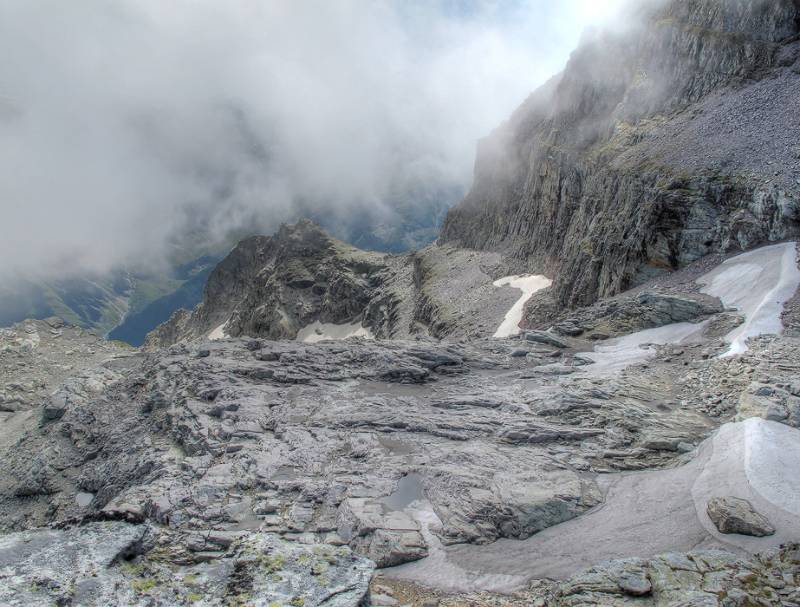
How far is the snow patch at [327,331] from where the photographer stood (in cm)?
10244

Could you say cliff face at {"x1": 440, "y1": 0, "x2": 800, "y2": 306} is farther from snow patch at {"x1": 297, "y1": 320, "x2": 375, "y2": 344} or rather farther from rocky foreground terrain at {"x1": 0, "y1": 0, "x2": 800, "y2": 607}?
snow patch at {"x1": 297, "y1": 320, "x2": 375, "y2": 344}

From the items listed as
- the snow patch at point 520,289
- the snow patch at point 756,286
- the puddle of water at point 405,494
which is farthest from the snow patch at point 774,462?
the snow patch at point 520,289

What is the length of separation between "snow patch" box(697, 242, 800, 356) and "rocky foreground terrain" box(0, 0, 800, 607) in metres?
0.22

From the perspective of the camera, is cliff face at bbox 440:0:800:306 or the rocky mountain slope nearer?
cliff face at bbox 440:0:800:306

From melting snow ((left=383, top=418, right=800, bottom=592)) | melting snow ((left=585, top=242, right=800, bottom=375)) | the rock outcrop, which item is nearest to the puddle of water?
melting snow ((left=383, top=418, right=800, bottom=592))

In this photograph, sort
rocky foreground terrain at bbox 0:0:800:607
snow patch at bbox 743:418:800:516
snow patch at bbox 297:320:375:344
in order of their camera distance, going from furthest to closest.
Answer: snow patch at bbox 297:320:375:344
snow patch at bbox 743:418:800:516
rocky foreground terrain at bbox 0:0:800:607

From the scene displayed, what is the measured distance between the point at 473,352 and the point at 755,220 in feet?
79.1

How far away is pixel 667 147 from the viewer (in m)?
50.6

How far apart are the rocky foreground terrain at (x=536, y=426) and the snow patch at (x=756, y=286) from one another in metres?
0.22

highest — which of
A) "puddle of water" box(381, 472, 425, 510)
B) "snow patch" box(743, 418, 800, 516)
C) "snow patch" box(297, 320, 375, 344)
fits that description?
"snow patch" box(743, 418, 800, 516)

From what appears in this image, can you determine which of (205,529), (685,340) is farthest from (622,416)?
(205,529)

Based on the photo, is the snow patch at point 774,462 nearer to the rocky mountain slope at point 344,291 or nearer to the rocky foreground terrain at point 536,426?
the rocky foreground terrain at point 536,426

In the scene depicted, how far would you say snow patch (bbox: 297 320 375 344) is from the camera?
102 meters

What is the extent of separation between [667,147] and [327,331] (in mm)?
72105
